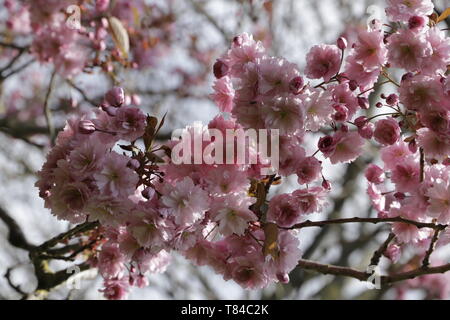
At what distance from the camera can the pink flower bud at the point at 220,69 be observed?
5.27 ft

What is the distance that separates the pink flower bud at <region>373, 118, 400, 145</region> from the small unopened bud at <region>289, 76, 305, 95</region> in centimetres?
34

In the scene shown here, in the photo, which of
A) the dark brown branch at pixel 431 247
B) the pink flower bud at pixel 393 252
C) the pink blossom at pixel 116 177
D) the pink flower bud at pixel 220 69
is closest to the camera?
the pink blossom at pixel 116 177

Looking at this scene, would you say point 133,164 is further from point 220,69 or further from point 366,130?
point 366,130

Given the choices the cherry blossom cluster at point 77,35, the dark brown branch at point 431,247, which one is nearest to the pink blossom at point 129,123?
the dark brown branch at point 431,247

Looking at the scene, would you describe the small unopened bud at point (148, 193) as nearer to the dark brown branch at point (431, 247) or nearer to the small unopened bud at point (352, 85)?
the small unopened bud at point (352, 85)

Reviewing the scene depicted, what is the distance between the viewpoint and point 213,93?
1.67 metres

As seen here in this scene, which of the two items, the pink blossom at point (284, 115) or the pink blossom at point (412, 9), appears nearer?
the pink blossom at point (284, 115)

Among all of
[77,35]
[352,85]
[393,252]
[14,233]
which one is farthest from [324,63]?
[77,35]

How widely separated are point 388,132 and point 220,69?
52cm

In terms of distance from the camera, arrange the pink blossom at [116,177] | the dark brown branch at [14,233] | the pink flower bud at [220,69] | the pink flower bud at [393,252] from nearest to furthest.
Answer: the pink blossom at [116,177] → the pink flower bud at [220,69] → the pink flower bud at [393,252] → the dark brown branch at [14,233]

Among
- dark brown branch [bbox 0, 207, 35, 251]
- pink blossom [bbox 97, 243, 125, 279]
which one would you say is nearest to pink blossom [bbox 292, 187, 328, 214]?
pink blossom [bbox 97, 243, 125, 279]

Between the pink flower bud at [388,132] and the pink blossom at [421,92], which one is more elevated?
the pink blossom at [421,92]

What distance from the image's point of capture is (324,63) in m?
1.63
